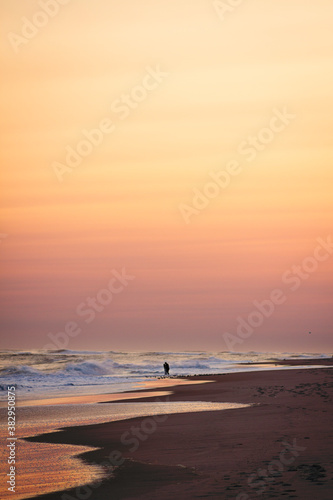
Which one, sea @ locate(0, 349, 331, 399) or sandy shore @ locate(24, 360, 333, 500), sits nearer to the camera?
sandy shore @ locate(24, 360, 333, 500)

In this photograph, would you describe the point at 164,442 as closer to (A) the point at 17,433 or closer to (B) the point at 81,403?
(A) the point at 17,433

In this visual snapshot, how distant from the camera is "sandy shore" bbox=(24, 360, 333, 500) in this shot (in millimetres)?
9414

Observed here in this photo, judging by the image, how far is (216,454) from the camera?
12.3 m

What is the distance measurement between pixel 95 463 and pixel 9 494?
2.58 meters

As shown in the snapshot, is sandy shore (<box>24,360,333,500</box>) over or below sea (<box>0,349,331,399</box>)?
below

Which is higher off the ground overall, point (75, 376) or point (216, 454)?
point (75, 376)

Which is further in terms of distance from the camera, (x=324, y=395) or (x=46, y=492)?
(x=324, y=395)

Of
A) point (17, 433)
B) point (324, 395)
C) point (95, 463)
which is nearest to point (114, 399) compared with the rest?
point (324, 395)

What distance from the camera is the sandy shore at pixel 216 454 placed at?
941cm

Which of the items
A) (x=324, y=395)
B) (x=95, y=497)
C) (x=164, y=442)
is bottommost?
(x=95, y=497)

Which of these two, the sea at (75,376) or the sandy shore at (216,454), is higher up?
the sea at (75,376)

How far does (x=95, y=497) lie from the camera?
939 centimetres

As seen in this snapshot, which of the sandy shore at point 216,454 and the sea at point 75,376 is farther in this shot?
the sea at point 75,376

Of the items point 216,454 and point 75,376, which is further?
point 75,376
